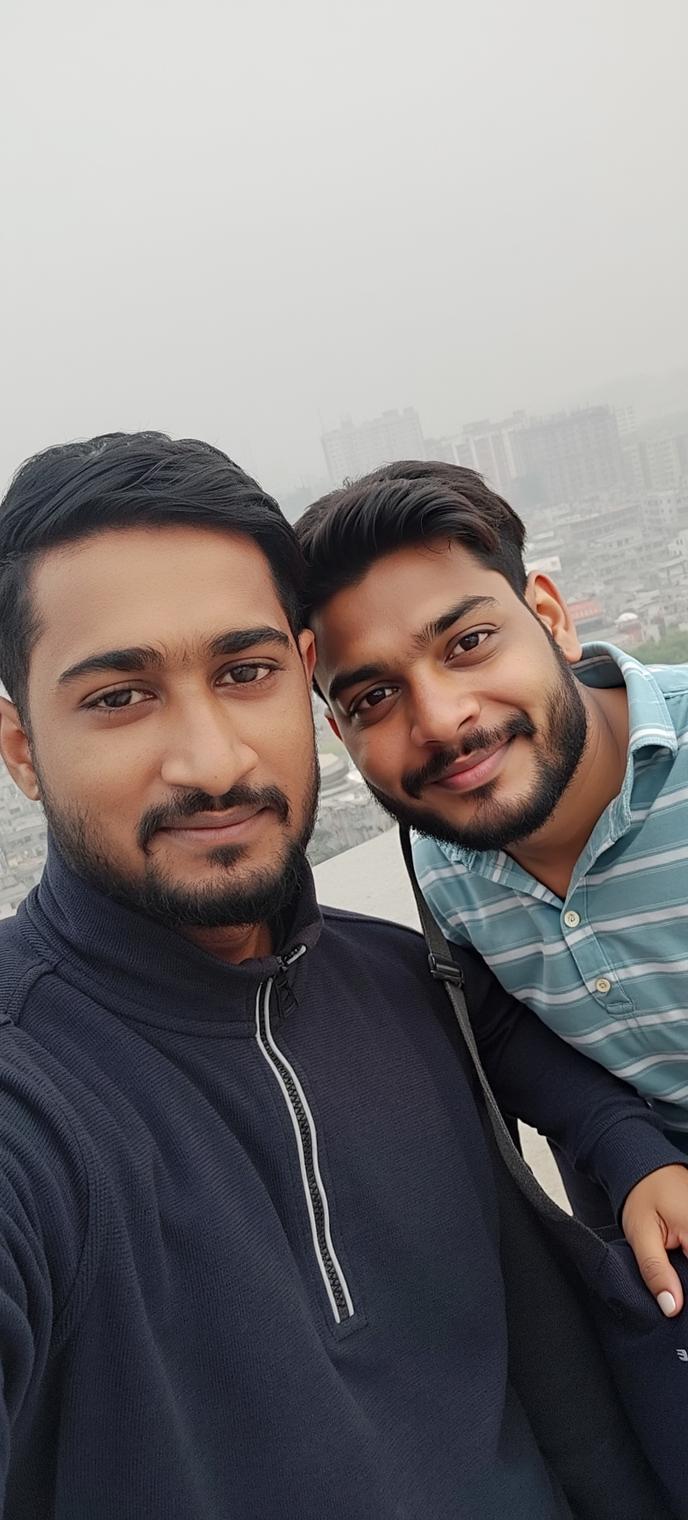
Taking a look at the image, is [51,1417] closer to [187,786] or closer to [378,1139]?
[378,1139]

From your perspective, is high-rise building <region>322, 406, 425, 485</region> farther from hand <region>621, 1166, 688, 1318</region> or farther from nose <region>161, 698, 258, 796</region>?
hand <region>621, 1166, 688, 1318</region>

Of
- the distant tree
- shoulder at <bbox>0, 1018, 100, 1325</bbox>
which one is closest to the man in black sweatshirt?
shoulder at <bbox>0, 1018, 100, 1325</bbox>

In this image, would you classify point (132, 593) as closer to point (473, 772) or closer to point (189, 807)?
point (189, 807)

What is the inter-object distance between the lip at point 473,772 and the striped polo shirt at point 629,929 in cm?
12

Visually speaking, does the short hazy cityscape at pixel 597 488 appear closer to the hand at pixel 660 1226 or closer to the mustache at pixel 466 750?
the mustache at pixel 466 750

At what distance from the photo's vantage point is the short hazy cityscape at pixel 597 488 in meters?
2.19

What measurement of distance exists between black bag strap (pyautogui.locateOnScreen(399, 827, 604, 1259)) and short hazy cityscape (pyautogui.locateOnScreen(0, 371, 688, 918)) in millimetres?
954

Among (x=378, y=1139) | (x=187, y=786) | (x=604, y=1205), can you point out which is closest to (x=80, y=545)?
(x=187, y=786)

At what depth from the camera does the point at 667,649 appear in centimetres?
219

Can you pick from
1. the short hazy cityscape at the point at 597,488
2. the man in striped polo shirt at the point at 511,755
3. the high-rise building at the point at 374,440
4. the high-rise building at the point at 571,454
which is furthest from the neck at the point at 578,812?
the high-rise building at the point at 571,454

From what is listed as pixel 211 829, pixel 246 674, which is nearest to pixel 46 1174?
pixel 211 829

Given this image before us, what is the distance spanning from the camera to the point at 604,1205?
3.78 ft

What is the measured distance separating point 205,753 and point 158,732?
1.8 inches

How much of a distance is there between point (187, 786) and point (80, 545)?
203 millimetres
